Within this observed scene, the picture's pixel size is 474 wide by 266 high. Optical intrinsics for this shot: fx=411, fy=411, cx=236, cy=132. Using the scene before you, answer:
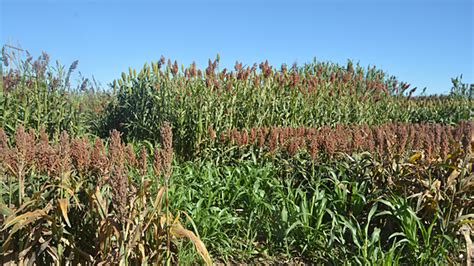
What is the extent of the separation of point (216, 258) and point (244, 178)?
3.79 feet

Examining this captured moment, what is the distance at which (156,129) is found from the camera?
21.5ft

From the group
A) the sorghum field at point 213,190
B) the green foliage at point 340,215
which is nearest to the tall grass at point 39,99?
the sorghum field at point 213,190

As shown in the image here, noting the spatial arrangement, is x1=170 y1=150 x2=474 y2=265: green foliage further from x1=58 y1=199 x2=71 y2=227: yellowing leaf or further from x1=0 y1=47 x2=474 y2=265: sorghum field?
x1=58 y1=199 x2=71 y2=227: yellowing leaf

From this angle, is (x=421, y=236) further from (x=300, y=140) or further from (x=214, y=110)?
(x=214, y=110)

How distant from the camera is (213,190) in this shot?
4.17 m

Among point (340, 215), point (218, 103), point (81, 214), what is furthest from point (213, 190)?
point (218, 103)

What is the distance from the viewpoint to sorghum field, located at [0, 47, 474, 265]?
267 centimetres

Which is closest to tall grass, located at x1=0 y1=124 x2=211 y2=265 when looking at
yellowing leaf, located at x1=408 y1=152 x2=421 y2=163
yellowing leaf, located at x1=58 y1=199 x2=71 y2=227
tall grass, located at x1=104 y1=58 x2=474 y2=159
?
yellowing leaf, located at x1=58 y1=199 x2=71 y2=227

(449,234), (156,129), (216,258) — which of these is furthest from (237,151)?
(449,234)

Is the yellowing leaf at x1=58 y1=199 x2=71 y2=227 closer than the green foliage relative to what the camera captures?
Yes

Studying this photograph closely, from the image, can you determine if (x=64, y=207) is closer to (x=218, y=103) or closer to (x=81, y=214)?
(x=81, y=214)

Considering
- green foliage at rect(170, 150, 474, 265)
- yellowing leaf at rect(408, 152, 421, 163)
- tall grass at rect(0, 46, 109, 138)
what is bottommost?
green foliage at rect(170, 150, 474, 265)

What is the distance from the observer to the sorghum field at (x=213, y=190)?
8.76 feet

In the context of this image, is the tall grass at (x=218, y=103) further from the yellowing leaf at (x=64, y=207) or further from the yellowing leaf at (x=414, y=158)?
the yellowing leaf at (x=64, y=207)
